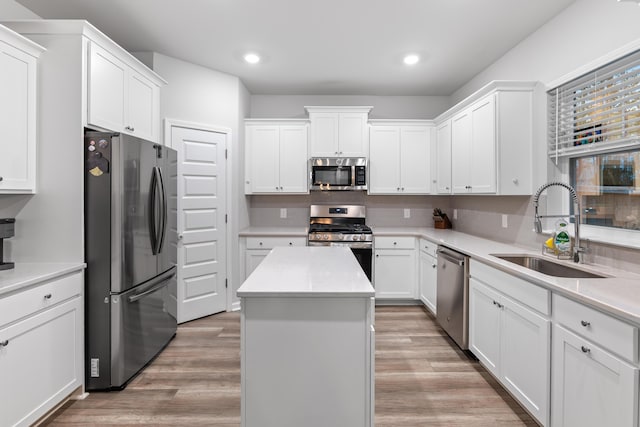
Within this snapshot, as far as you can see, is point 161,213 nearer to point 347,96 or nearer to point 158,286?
point 158,286

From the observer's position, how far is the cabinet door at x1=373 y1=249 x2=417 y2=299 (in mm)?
4043

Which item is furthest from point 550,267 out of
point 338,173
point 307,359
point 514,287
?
point 338,173

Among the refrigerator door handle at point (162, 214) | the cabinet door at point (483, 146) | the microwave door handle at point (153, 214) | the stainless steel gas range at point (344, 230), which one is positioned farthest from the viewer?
the stainless steel gas range at point (344, 230)

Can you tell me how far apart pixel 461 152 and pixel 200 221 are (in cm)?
290

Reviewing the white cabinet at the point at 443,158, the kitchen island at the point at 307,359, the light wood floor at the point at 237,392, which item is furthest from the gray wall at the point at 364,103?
the kitchen island at the point at 307,359

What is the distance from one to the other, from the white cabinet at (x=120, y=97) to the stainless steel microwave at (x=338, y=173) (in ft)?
6.09

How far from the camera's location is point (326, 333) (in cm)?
161

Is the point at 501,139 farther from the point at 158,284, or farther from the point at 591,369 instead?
the point at 158,284

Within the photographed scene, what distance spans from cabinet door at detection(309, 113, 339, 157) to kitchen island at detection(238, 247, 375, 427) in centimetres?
291

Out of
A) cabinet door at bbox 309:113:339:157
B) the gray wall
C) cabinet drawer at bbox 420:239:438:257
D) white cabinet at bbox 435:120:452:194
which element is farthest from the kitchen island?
the gray wall

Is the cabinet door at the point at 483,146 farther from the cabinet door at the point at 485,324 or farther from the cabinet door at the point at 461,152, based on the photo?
the cabinet door at the point at 485,324

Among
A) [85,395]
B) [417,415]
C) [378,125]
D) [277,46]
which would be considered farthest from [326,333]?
[378,125]

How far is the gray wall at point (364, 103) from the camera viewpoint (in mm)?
4656

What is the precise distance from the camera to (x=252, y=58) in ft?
11.3
